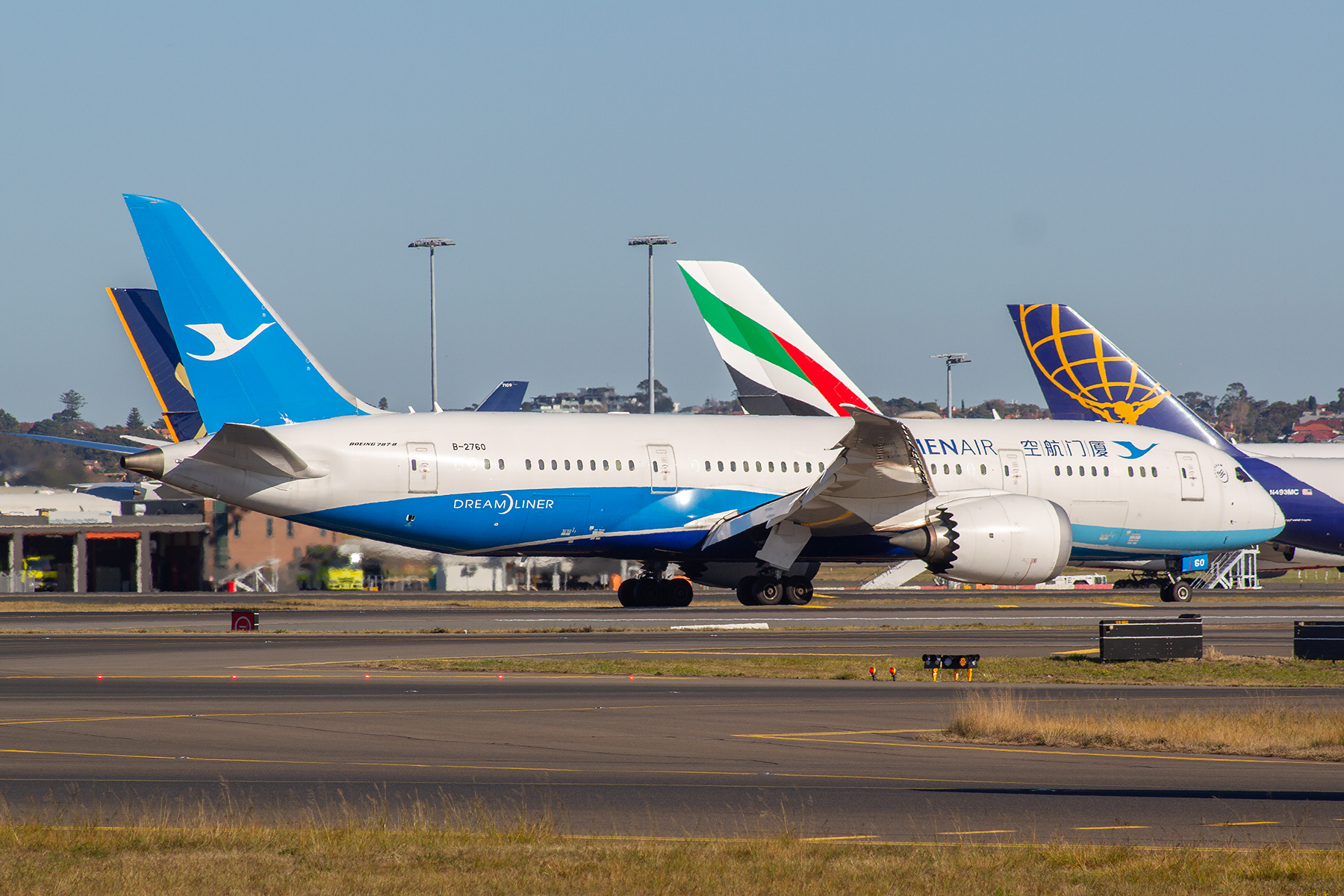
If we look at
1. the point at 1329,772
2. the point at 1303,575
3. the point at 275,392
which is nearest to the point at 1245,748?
the point at 1329,772

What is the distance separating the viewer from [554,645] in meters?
27.6

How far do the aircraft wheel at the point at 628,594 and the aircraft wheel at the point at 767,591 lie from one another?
3118 mm

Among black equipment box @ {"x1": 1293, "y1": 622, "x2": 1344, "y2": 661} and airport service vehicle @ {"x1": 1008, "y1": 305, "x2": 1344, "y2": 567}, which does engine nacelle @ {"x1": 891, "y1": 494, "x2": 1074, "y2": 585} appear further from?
airport service vehicle @ {"x1": 1008, "y1": 305, "x2": 1344, "y2": 567}

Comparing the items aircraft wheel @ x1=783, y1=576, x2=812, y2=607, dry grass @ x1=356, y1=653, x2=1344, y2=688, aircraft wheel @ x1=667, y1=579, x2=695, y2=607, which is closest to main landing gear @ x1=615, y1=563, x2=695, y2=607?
aircraft wheel @ x1=667, y1=579, x2=695, y2=607

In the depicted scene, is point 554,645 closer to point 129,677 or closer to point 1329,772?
point 129,677

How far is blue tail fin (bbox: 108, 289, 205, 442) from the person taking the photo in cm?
4719

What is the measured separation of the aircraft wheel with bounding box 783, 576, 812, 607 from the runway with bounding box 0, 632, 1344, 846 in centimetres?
1627

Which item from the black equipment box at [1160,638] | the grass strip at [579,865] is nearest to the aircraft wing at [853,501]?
the black equipment box at [1160,638]

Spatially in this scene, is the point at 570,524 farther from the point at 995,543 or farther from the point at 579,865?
the point at 579,865

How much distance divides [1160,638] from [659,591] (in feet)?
53.6

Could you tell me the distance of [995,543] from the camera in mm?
35500

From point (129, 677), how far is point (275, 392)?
41.1 feet

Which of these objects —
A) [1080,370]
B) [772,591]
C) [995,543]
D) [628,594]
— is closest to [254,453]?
[628,594]

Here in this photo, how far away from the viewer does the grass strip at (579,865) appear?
349 inches
